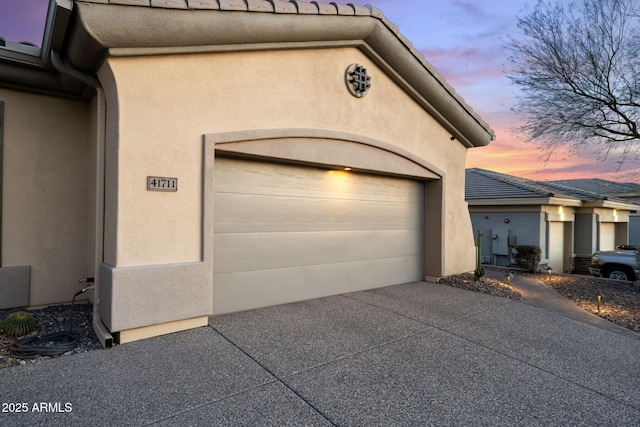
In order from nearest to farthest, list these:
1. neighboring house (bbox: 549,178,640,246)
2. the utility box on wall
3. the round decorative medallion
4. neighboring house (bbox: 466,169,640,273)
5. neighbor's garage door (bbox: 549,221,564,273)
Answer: the round decorative medallion
neighboring house (bbox: 466,169,640,273)
the utility box on wall
neighbor's garage door (bbox: 549,221,564,273)
neighboring house (bbox: 549,178,640,246)

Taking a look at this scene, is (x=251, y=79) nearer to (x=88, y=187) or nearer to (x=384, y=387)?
(x=88, y=187)

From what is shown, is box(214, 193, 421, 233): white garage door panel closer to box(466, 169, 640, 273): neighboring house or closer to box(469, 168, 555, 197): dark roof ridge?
box(466, 169, 640, 273): neighboring house

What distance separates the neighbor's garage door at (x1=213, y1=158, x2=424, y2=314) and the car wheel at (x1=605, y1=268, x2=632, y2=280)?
26.3 ft

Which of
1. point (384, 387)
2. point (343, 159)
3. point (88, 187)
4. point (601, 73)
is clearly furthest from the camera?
point (601, 73)

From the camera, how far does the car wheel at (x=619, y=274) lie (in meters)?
11.0

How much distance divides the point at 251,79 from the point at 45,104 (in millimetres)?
3384

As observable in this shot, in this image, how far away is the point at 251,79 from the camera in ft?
16.7

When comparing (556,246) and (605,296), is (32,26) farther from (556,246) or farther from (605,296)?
(556,246)

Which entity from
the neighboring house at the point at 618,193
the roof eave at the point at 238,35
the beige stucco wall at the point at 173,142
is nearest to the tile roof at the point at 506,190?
the neighboring house at the point at 618,193

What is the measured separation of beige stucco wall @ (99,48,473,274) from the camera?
410 centimetres

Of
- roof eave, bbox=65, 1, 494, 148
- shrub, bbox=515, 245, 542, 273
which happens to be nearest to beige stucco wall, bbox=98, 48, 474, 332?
roof eave, bbox=65, 1, 494, 148

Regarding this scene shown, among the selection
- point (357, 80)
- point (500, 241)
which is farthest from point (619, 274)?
point (357, 80)

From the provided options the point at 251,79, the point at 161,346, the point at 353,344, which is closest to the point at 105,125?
the point at 251,79

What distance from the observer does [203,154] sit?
15.2 ft
